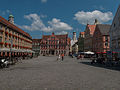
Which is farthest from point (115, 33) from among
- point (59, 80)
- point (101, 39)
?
point (59, 80)

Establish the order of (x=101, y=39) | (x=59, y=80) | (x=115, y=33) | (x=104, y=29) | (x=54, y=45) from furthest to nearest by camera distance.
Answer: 1. (x=54, y=45)
2. (x=104, y=29)
3. (x=101, y=39)
4. (x=115, y=33)
5. (x=59, y=80)

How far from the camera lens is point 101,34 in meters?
52.6

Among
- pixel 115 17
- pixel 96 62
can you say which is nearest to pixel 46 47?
pixel 115 17

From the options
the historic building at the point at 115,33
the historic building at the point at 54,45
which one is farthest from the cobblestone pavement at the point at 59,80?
the historic building at the point at 54,45

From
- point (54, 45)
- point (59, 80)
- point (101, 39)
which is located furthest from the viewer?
point (54, 45)

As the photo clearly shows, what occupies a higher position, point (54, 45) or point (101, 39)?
point (101, 39)

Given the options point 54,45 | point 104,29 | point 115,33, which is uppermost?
point 104,29

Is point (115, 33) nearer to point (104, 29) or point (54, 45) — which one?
point (104, 29)

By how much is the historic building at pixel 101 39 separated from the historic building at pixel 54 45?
112 ft

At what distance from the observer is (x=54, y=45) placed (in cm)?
9288

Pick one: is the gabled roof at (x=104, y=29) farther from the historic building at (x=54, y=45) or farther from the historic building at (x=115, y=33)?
the historic building at (x=54, y=45)

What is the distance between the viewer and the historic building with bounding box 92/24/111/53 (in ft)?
170

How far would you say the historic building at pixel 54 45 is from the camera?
9162 cm

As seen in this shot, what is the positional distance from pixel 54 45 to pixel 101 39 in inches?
1765
